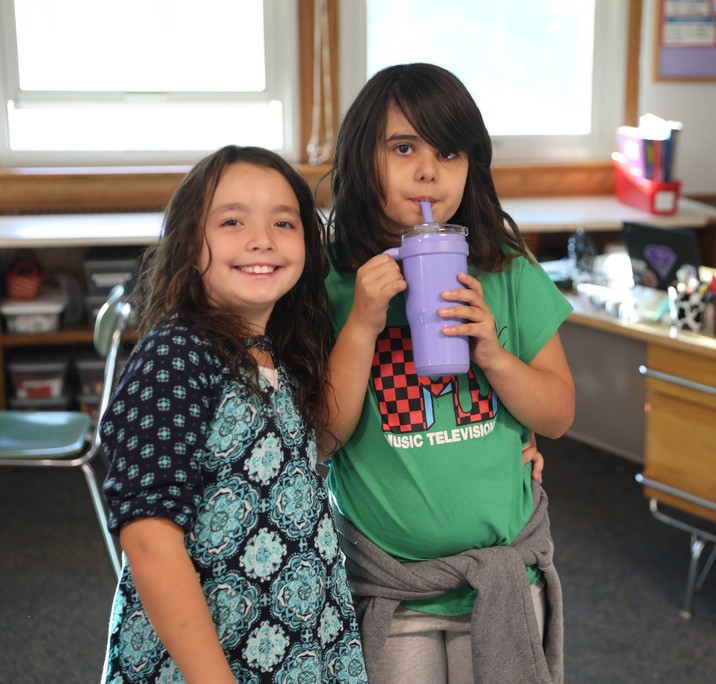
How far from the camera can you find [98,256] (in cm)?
359

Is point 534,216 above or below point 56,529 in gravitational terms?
above

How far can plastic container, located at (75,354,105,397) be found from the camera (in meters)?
3.55

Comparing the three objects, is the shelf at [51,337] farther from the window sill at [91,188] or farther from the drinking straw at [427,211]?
the drinking straw at [427,211]

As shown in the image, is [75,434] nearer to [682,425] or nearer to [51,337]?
[51,337]

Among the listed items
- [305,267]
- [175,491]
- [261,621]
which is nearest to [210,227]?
[305,267]

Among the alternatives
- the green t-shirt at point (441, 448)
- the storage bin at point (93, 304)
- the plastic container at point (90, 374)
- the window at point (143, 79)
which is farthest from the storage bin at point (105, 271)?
the green t-shirt at point (441, 448)

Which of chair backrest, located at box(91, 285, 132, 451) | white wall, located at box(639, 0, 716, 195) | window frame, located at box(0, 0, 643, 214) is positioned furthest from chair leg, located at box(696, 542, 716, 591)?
white wall, located at box(639, 0, 716, 195)

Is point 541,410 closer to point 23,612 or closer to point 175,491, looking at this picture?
point 175,491

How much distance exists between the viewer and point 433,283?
1.11 meters

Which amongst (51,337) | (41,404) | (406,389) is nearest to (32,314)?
(51,337)

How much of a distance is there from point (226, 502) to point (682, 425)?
5.24ft

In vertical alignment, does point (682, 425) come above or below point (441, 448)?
below

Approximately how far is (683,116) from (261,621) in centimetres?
374

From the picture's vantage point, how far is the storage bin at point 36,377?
3514 millimetres
